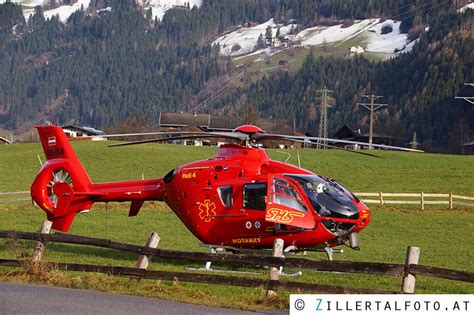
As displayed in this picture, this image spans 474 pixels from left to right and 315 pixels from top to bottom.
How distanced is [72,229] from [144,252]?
14.3 metres

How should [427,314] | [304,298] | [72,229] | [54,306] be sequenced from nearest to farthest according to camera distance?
[427,314] → [304,298] → [54,306] → [72,229]

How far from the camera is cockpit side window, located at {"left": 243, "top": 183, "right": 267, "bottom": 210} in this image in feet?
70.5

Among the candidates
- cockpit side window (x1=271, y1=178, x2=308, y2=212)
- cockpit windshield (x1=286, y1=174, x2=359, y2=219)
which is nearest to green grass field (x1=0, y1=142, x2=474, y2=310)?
cockpit windshield (x1=286, y1=174, x2=359, y2=219)

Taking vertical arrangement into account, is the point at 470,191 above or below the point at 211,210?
below

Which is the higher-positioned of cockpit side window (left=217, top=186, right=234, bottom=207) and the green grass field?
cockpit side window (left=217, top=186, right=234, bottom=207)

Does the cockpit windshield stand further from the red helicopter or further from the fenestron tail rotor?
the fenestron tail rotor

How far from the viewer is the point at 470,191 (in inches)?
2386

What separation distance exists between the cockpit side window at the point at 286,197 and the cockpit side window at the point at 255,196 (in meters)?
0.32

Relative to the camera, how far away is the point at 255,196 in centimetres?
2162

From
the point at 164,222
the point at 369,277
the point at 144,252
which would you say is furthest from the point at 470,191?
the point at 144,252

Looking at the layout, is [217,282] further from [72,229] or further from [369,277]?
[72,229]

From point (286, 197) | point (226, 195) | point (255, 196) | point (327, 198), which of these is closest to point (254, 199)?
point (255, 196)

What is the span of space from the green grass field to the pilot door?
128 cm

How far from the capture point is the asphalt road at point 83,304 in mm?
15508
